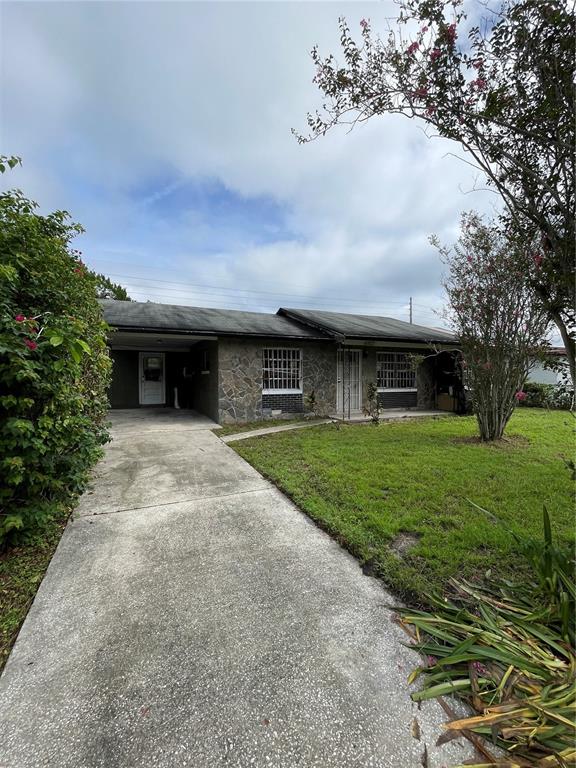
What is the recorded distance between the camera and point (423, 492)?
418 centimetres

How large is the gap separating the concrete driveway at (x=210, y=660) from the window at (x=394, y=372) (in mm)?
9239

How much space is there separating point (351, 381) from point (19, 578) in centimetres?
999

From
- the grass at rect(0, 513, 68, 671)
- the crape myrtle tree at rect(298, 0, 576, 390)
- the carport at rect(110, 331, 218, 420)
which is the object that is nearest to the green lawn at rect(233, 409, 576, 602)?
the crape myrtle tree at rect(298, 0, 576, 390)

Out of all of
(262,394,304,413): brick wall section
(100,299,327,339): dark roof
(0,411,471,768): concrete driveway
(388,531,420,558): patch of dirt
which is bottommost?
(0,411,471,768): concrete driveway

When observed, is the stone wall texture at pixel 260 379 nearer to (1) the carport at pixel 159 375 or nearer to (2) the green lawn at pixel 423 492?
(1) the carport at pixel 159 375

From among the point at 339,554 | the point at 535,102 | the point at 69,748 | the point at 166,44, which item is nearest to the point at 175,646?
the point at 69,748

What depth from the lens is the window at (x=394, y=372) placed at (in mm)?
11883

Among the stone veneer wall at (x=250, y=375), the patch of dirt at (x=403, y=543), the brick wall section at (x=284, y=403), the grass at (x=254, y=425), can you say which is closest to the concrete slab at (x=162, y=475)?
the grass at (x=254, y=425)

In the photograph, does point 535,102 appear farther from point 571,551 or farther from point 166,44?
point 166,44

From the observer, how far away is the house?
30.6ft

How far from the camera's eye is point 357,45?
2.59 meters

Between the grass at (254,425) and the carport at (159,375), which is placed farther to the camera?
the carport at (159,375)

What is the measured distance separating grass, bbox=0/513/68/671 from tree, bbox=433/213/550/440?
7468 millimetres

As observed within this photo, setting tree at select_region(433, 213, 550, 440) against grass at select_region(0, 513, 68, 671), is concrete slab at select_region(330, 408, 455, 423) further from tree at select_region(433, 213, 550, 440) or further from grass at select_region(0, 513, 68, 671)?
grass at select_region(0, 513, 68, 671)
